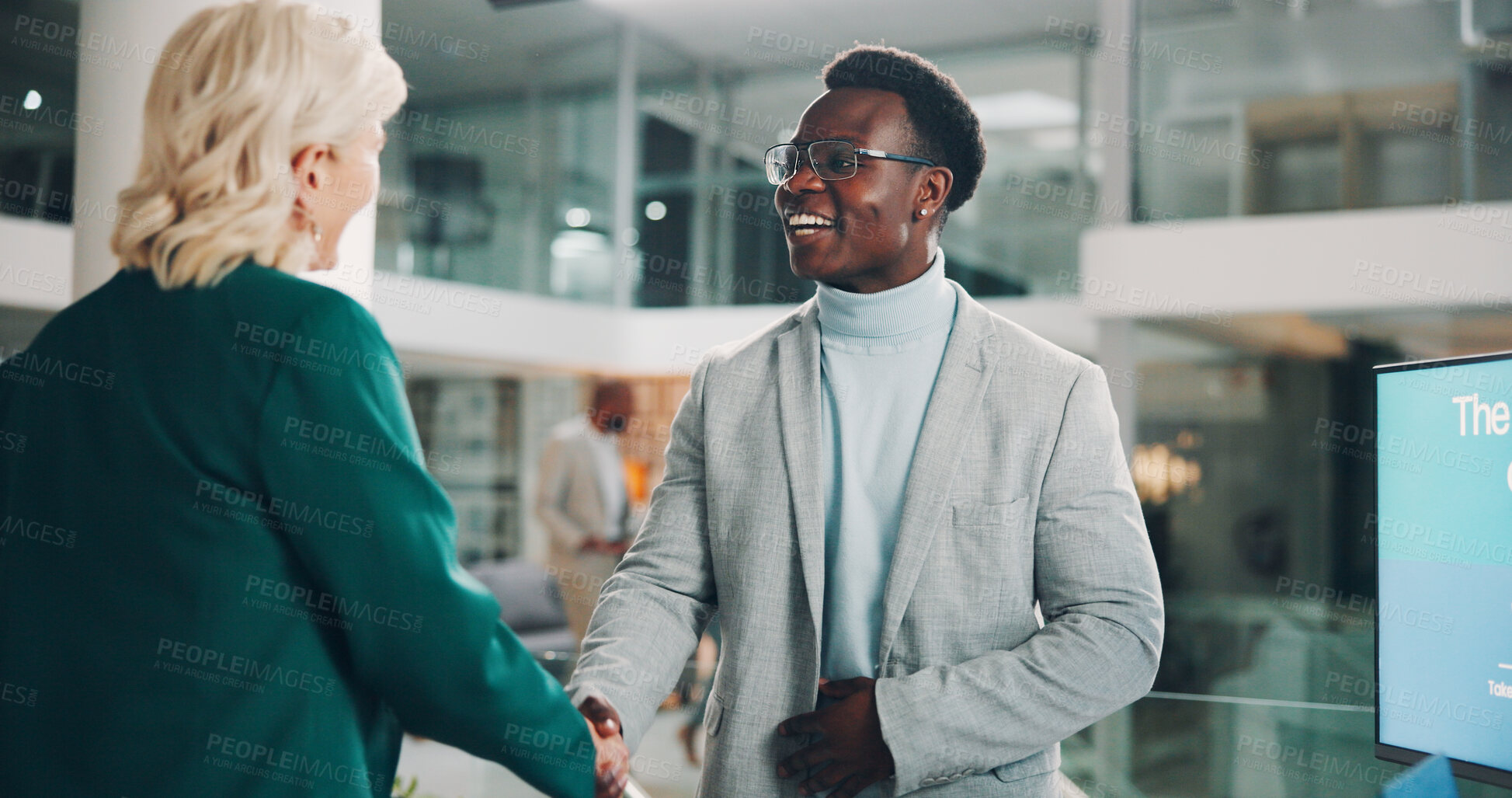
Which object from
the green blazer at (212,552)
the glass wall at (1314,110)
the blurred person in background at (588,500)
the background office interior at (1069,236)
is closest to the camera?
the green blazer at (212,552)

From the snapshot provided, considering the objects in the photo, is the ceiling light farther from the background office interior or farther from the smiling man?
the smiling man

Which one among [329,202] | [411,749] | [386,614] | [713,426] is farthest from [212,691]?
[411,749]

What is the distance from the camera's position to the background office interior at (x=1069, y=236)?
9.96 ft

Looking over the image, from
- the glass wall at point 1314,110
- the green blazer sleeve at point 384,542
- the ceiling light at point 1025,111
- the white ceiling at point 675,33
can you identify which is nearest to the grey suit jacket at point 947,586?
the green blazer sleeve at point 384,542

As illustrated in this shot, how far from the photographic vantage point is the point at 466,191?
11070 mm

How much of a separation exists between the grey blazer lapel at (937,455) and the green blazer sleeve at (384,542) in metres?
0.47

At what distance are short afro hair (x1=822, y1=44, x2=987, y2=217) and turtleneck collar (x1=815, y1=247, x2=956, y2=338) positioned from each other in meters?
0.17

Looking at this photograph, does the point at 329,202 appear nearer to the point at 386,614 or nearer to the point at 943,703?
the point at 386,614

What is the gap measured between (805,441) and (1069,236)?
29.7 ft

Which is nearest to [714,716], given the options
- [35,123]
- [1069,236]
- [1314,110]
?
[35,123]

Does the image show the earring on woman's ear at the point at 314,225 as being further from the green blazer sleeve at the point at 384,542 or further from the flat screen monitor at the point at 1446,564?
the flat screen monitor at the point at 1446,564

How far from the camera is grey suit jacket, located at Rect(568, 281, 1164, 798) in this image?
1384 mm

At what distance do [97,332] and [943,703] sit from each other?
100 cm

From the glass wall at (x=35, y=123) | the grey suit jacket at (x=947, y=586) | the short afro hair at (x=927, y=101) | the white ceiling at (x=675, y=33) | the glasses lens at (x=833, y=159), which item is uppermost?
the white ceiling at (x=675, y=33)
